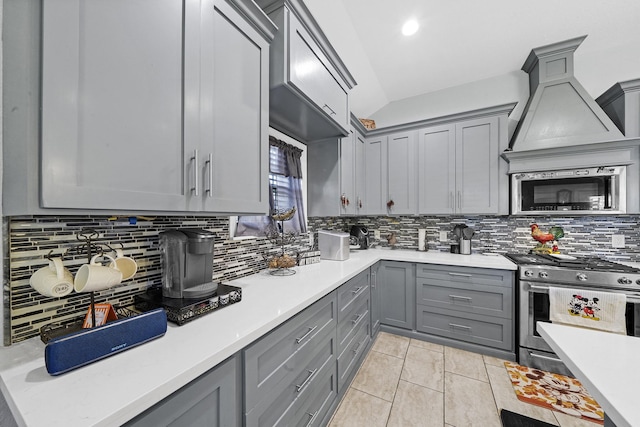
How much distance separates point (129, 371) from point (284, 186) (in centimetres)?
169

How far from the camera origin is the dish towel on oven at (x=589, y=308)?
71.1 inches

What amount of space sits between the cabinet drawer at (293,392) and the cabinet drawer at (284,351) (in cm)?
3

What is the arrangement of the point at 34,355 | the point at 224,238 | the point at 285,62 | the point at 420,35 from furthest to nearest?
the point at 420,35 < the point at 224,238 < the point at 285,62 < the point at 34,355

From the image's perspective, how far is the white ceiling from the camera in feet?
6.39

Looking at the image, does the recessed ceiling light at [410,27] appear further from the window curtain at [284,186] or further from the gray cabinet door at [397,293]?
the gray cabinet door at [397,293]

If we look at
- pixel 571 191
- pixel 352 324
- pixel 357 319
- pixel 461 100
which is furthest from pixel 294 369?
pixel 461 100

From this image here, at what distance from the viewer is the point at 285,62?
138 centimetres

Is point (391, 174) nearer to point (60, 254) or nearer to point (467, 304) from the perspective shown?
point (467, 304)

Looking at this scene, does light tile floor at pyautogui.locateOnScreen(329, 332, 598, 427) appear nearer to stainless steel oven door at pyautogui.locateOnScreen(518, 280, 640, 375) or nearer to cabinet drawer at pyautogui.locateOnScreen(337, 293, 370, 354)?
stainless steel oven door at pyautogui.locateOnScreen(518, 280, 640, 375)

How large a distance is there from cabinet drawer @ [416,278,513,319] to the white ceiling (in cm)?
230

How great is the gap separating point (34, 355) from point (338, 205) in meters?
2.05

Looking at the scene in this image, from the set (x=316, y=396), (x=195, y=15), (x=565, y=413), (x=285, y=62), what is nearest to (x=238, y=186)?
(x=195, y=15)

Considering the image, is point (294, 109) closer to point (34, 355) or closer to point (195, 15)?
point (195, 15)

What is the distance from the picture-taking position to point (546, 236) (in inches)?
95.0
